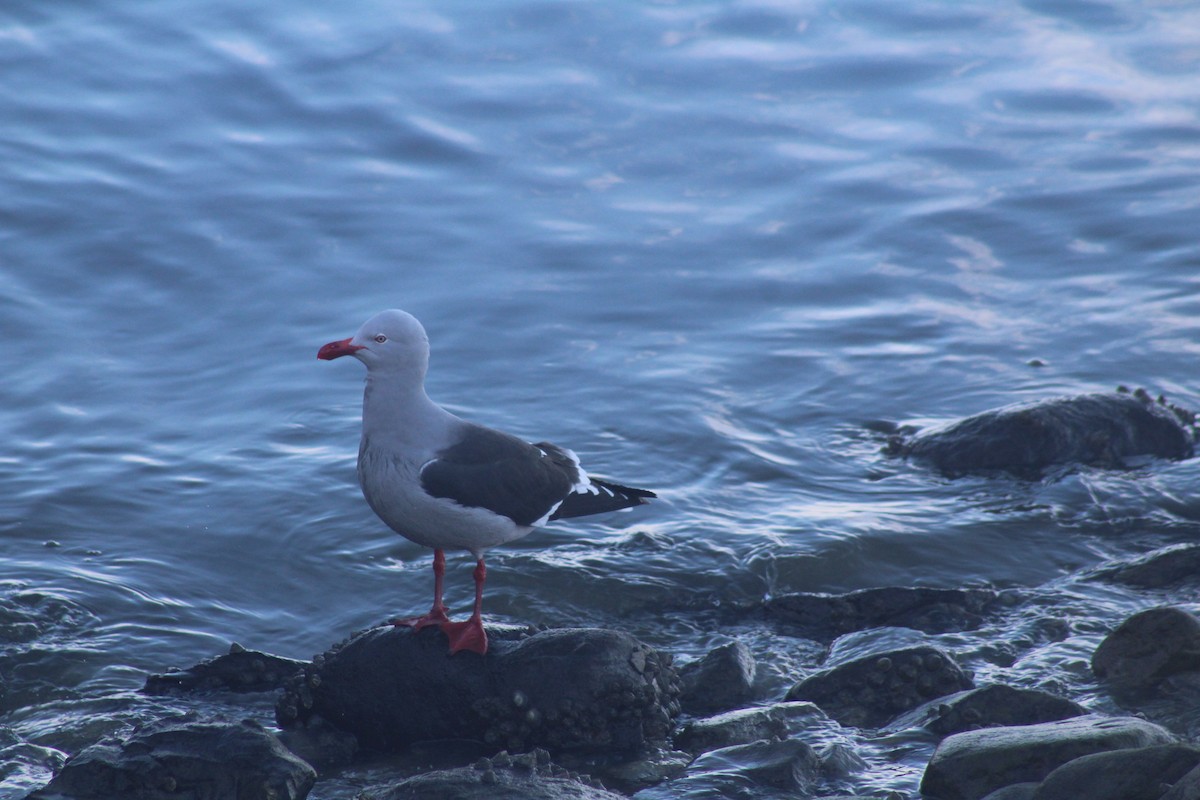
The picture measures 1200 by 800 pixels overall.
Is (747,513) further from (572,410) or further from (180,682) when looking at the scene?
(180,682)

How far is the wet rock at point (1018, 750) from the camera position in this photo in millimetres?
6422

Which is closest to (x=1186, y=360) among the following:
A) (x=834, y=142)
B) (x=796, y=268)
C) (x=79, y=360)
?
(x=796, y=268)

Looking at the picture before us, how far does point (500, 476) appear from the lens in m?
7.46

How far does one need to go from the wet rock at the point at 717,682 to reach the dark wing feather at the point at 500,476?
4.01 ft

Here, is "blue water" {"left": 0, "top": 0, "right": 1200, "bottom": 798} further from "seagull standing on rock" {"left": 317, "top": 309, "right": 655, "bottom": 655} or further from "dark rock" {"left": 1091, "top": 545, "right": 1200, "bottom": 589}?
"seagull standing on rock" {"left": 317, "top": 309, "right": 655, "bottom": 655}

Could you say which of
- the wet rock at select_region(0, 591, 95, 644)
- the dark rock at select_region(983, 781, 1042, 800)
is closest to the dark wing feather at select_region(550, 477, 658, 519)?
the dark rock at select_region(983, 781, 1042, 800)

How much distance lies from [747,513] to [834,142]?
9494 mm

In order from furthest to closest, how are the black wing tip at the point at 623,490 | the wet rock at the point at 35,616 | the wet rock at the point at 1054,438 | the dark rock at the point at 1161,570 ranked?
the wet rock at the point at 1054,438
the dark rock at the point at 1161,570
the wet rock at the point at 35,616
the black wing tip at the point at 623,490

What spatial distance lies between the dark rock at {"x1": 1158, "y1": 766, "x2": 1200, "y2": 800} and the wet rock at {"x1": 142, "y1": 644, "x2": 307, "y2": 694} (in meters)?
4.57

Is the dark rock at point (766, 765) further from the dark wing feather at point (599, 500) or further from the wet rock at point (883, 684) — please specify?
the dark wing feather at point (599, 500)

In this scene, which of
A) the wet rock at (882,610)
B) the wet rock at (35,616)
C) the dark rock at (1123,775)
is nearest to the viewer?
the dark rock at (1123,775)

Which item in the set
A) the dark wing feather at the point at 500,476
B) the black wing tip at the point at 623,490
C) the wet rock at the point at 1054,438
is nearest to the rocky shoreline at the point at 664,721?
the dark wing feather at the point at 500,476

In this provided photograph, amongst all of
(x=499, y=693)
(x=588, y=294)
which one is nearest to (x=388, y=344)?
(x=499, y=693)

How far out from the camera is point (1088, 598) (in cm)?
923
